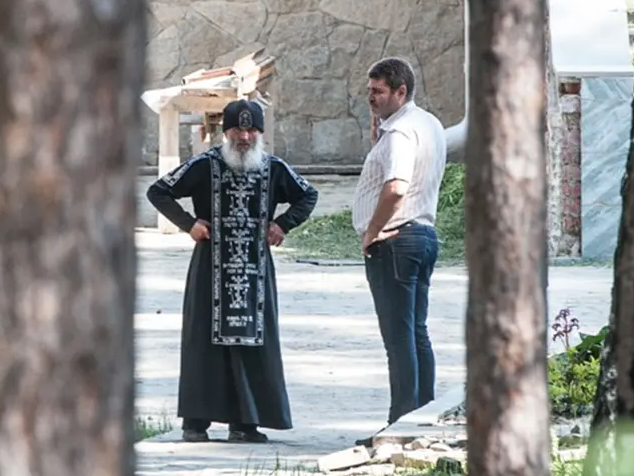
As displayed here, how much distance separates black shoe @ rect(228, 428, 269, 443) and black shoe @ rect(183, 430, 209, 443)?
0.13 metres

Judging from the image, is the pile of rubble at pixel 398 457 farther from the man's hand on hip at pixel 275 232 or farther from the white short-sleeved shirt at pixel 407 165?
the man's hand on hip at pixel 275 232

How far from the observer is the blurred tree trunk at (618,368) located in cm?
433

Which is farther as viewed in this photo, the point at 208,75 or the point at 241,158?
the point at 208,75

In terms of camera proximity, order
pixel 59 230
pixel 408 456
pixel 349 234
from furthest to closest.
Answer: pixel 349 234, pixel 408 456, pixel 59 230

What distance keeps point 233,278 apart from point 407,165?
114 cm

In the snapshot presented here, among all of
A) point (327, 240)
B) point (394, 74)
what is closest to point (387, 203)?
point (394, 74)

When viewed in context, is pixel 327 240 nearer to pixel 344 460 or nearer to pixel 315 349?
pixel 315 349

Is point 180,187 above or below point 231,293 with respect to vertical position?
above

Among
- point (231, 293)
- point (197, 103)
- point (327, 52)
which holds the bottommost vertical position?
point (231, 293)

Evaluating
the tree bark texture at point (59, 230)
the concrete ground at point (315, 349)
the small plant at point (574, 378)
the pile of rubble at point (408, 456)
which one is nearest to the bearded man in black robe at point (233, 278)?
the concrete ground at point (315, 349)

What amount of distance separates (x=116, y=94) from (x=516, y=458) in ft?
6.47

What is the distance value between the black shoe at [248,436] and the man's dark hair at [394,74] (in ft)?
5.54

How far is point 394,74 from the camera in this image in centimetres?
780

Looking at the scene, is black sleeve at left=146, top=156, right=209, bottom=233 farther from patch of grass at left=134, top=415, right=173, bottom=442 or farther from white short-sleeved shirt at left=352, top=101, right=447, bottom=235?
patch of grass at left=134, top=415, right=173, bottom=442
